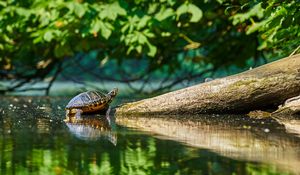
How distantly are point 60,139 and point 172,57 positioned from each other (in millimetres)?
10161

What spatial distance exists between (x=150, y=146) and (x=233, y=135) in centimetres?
91

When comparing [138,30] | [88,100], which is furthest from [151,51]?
A: [88,100]

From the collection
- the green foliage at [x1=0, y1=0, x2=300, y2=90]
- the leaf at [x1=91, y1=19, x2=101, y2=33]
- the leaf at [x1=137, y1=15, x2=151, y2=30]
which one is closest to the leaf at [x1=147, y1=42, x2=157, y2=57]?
the green foliage at [x1=0, y1=0, x2=300, y2=90]

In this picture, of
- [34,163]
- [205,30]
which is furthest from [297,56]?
[205,30]

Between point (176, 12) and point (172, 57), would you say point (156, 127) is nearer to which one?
point (176, 12)

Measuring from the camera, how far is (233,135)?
20.9 ft

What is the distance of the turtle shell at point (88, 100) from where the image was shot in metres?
8.58

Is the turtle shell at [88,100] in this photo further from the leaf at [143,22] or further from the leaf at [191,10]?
the leaf at [143,22]

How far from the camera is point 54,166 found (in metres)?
4.74

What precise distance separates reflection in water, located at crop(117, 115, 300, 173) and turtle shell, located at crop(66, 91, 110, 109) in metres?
0.41

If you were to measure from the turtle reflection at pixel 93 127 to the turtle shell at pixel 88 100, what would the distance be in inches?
4.6

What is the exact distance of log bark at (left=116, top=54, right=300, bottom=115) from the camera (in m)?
8.16

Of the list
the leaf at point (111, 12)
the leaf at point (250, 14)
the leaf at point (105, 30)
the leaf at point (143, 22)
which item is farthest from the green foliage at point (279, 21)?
the leaf at point (105, 30)

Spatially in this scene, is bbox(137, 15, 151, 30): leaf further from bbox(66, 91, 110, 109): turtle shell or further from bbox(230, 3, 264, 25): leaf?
bbox(66, 91, 110, 109): turtle shell
